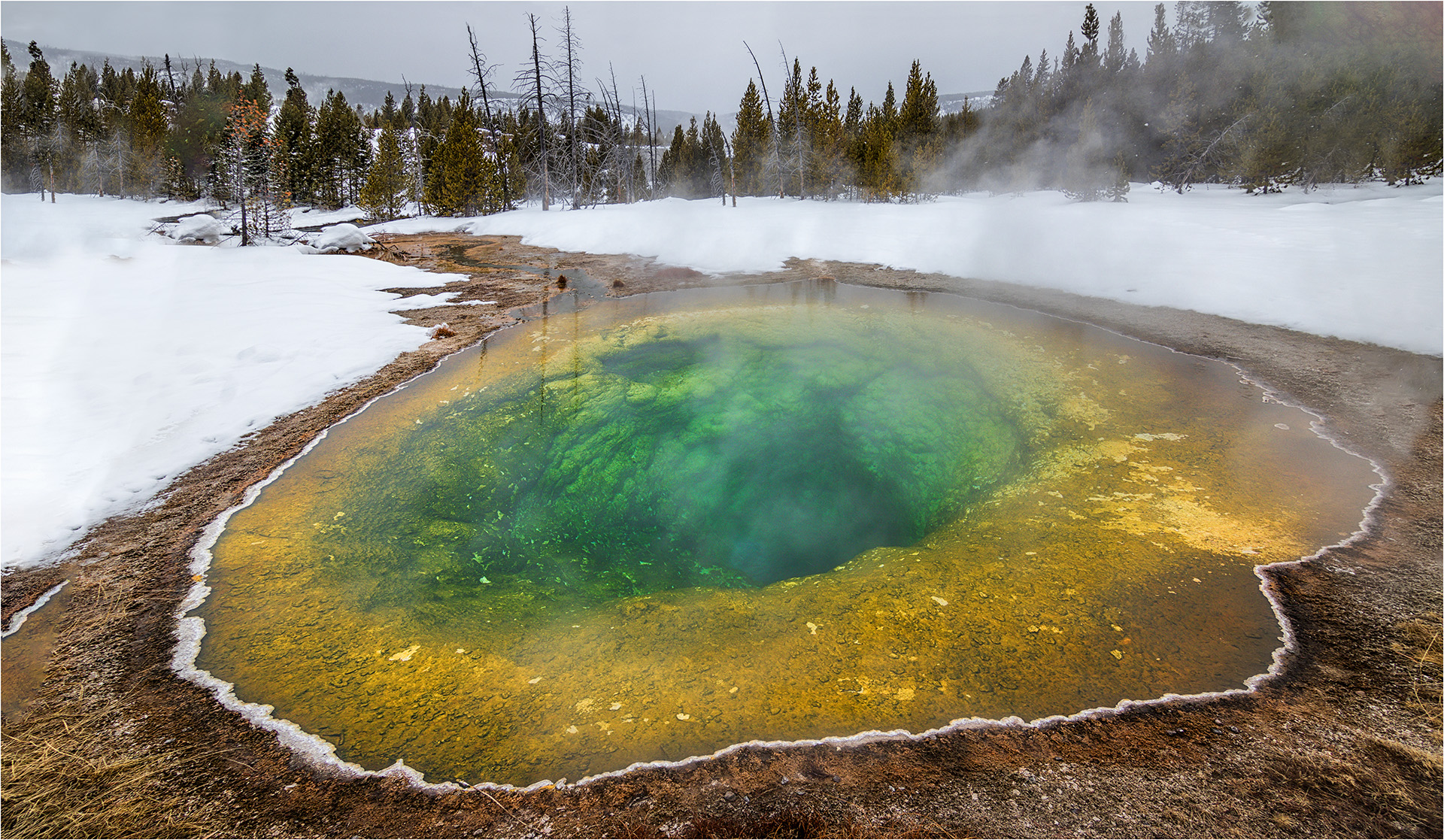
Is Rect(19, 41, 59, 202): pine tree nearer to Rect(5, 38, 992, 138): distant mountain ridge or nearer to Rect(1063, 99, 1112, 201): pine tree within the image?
Rect(1063, 99, 1112, 201): pine tree

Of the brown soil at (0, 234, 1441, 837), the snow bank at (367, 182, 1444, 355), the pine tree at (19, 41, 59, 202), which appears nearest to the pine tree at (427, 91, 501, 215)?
the snow bank at (367, 182, 1444, 355)

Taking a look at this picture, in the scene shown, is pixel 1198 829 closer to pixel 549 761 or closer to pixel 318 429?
pixel 549 761

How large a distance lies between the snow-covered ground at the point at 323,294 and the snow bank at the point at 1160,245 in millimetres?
49

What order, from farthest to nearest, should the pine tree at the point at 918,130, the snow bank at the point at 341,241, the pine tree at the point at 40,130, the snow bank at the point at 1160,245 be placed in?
the pine tree at the point at 40,130
the pine tree at the point at 918,130
the snow bank at the point at 341,241
the snow bank at the point at 1160,245

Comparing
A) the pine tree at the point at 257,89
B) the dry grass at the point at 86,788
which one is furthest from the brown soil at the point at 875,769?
the pine tree at the point at 257,89

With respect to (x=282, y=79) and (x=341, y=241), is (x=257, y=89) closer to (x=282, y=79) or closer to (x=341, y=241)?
(x=341, y=241)

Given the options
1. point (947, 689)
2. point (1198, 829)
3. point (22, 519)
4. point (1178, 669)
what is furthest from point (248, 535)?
point (1178, 669)

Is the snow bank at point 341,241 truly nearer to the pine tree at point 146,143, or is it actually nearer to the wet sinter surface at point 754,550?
the wet sinter surface at point 754,550

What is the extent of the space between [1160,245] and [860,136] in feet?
68.3

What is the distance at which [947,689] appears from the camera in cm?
279

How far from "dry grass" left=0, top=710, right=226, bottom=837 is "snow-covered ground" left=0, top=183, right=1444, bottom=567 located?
1.79 meters

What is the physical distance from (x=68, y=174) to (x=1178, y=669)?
192 feet

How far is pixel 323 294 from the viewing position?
9969 millimetres

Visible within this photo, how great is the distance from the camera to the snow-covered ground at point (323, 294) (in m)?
4.91
